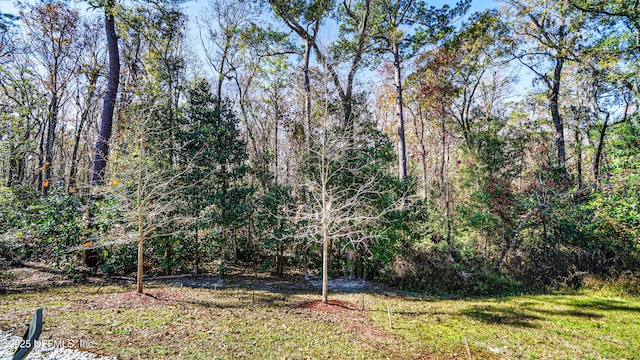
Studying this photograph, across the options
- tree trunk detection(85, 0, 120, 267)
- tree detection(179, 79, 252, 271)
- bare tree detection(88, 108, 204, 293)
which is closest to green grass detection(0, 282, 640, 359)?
bare tree detection(88, 108, 204, 293)

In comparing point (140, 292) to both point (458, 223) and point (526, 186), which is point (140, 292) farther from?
point (526, 186)

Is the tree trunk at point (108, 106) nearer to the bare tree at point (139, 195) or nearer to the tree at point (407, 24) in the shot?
the bare tree at point (139, 195)

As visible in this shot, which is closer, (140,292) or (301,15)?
(140,292)

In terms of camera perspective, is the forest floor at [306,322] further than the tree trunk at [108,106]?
No

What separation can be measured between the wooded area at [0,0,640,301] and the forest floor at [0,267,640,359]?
1.38 metres

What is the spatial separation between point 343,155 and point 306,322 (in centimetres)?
446

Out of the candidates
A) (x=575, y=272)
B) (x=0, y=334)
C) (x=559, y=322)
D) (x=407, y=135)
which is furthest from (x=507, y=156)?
(x=0, y=334)

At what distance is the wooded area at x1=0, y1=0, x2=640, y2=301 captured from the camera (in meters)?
8.52

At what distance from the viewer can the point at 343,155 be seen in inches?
326

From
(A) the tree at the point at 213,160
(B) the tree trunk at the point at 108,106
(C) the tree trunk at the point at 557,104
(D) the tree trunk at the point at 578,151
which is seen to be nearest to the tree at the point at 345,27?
(A) the tree at the point at 213,160

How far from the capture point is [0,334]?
421 cm

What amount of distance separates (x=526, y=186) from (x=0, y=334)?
48.7 ft

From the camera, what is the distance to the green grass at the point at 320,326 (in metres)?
4.50

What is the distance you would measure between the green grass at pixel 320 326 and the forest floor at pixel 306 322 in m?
0.02
